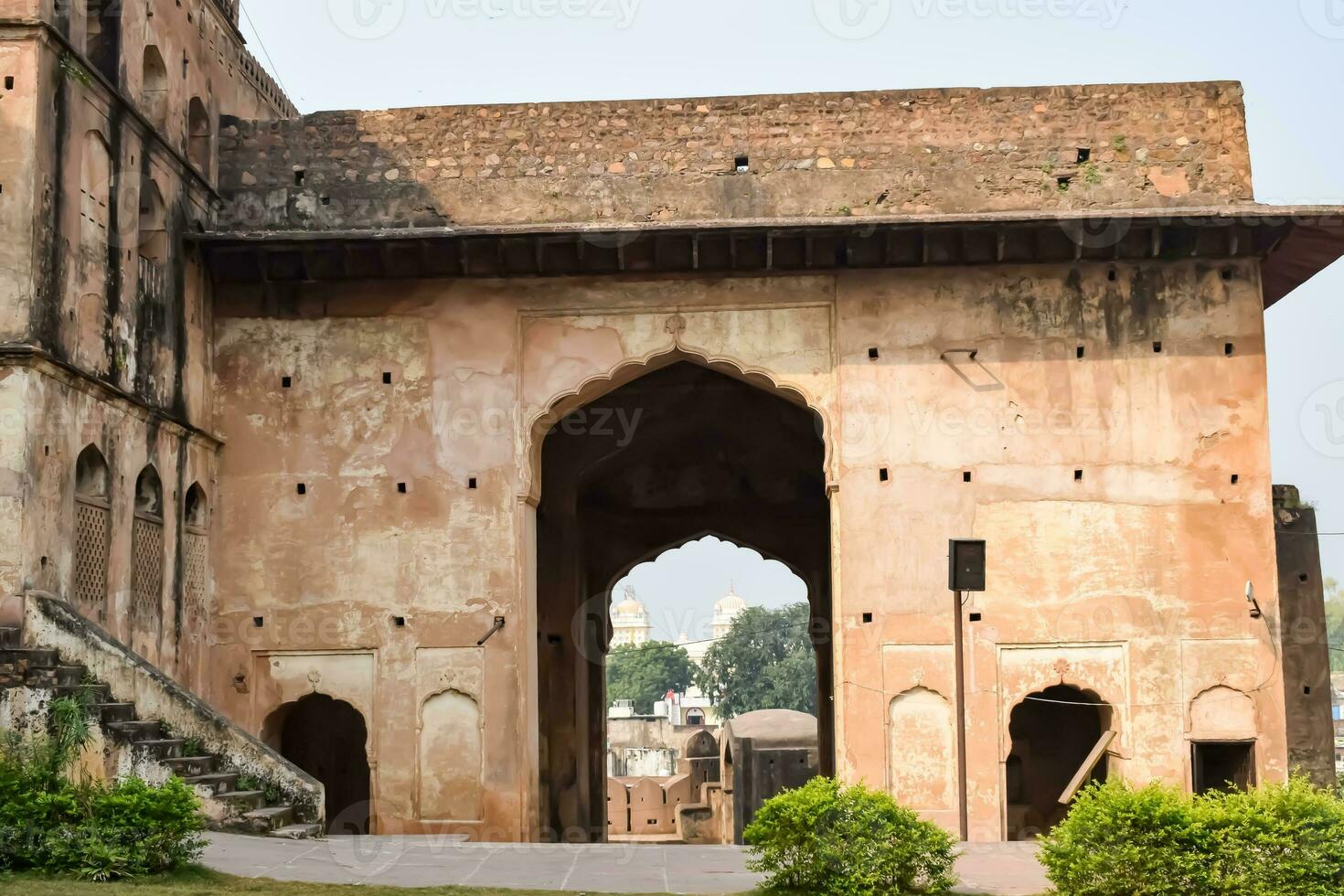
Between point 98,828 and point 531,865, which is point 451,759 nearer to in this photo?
point 531,865

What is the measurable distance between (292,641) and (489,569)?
2.02 m

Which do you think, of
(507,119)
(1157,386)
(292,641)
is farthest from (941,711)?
(507,119)

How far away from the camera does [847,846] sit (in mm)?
8867

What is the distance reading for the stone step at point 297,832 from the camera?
457 inches

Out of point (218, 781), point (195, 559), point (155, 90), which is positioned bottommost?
point (218, 781)

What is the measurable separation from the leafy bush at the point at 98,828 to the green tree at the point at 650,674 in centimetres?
8515

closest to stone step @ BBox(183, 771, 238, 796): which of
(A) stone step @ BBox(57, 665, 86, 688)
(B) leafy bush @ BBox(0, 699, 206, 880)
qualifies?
(A) stone step @ BBox(57, 665, 86, 688)

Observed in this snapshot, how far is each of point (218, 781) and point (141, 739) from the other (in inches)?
25.1

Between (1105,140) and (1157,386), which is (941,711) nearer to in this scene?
(1157,386)

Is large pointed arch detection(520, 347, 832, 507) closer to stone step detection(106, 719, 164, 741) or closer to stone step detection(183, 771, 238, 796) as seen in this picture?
stone step detection(183, 771, 238, 796)

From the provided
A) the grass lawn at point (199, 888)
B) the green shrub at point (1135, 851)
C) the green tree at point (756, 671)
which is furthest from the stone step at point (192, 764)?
the green tree at point (756, 671)

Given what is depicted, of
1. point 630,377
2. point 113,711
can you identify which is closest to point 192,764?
point 113,711

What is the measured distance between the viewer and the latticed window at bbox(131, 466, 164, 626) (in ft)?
45.2

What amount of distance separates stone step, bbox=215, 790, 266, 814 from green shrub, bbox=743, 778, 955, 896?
444 centimetres
